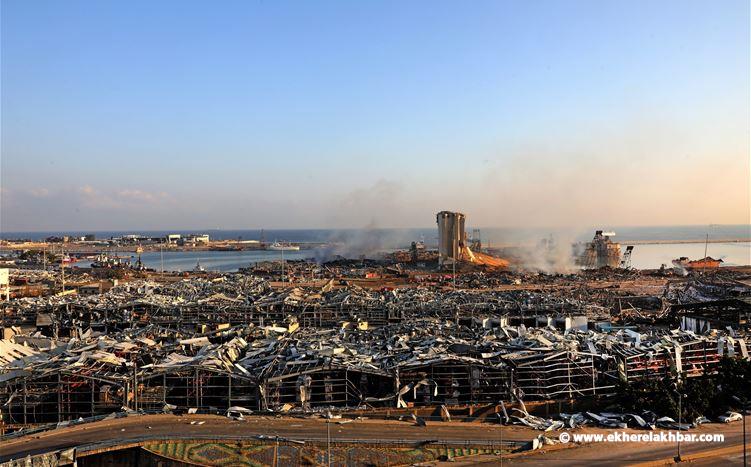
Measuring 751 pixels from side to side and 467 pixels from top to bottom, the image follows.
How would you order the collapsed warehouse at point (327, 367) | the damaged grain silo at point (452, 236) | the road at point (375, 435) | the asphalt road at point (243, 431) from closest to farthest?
1. the road at point (375, 435)
2. the asphalt road at point (243, 431)
3. the collapsed warehouse at point (327, 367)
4. the damaged grain silo at point (452, 236)

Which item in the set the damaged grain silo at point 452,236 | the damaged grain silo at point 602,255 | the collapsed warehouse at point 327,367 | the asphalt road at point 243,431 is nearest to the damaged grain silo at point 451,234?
the damaged grain silo at point 452,236

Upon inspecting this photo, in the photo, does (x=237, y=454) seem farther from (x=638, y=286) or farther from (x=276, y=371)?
(x=638, y=286)

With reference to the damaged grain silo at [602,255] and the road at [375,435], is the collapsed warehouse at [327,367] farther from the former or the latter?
the damaged grain silo at [602,255]

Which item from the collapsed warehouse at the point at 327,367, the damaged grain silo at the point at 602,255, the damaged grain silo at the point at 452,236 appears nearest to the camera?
the collapsed warehouse at the point at 327,367

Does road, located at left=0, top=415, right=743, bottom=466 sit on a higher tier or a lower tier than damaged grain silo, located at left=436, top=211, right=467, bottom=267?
lower

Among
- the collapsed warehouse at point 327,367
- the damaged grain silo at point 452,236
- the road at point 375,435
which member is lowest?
the road at point 375,435

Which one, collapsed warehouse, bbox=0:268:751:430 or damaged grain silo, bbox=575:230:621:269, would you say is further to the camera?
damaged grain silo, bbox=575:230:621:269

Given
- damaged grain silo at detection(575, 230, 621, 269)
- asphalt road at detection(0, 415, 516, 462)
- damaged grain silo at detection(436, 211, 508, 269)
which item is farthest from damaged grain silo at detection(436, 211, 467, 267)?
asphalt road at detection(0, 415, 516, 462)

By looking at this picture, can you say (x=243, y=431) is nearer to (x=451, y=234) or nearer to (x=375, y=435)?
(x=375, y=435)

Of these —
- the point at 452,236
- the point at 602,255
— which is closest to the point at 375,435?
the point at 452,236

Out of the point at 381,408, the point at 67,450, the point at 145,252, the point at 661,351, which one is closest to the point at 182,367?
the point at 67,450

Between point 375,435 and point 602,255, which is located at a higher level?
point 602,255

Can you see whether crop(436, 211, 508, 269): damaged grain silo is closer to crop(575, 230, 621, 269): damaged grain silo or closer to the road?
crop(575, 230, 621, 269): damaged grain silo
